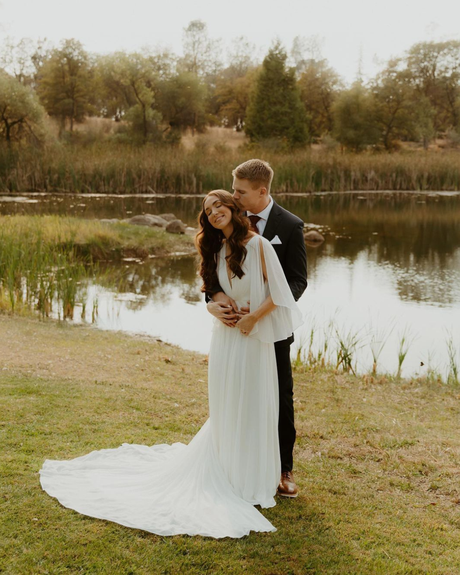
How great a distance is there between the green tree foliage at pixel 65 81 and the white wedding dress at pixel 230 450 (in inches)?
2147

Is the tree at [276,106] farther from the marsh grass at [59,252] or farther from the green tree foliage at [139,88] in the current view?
the marsh grass at [59,252]

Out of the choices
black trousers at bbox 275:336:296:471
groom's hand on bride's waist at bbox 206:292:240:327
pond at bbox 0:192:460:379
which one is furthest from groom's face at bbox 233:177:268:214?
pond at bbox 0:192:460:379

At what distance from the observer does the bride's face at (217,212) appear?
3.59 meters

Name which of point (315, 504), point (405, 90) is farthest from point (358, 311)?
point (405, 90)

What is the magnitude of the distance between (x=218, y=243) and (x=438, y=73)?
235 ft

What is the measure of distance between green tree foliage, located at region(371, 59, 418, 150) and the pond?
34.9 meters

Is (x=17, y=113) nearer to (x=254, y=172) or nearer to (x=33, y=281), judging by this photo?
(x=33, y=281)

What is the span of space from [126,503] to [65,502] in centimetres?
34

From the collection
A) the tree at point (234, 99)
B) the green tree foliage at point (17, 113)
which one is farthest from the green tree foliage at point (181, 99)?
the green tree foliage at point (17, 113)

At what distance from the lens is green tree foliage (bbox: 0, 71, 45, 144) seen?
34.3 metres

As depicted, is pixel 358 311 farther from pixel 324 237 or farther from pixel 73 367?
pixel 324 237

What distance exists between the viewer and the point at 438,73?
223ft

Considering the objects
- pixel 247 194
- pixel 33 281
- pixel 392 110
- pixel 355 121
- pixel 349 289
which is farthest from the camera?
pixel 392 110

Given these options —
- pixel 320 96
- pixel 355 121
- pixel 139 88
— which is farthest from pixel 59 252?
pixel 320 96
